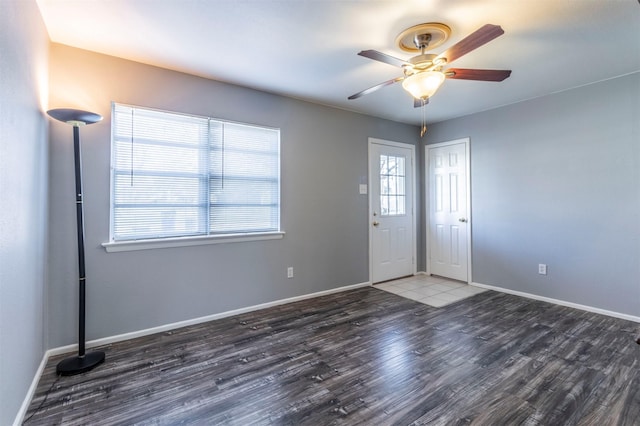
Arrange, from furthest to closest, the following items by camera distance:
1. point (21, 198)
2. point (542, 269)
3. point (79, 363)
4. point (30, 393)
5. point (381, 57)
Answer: point (542, 269)
point (79, 363)
point (381, 57)
point (30, 393)
point (21, 198)

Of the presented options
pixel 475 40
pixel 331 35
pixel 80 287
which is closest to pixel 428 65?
pixel 475 40

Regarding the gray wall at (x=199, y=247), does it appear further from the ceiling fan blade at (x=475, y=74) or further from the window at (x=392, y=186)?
the ceiling fan blade at (x=475, y=74)

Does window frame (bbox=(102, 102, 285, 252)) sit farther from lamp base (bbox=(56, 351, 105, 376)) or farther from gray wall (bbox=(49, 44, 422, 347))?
lamp base (bbox=(56, 351, 105, 376))

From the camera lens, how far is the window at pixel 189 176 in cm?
268

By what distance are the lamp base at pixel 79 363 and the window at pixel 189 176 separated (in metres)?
0.96

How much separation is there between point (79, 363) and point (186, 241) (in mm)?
1209

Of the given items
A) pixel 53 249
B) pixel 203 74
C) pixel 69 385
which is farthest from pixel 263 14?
pixel 69 385

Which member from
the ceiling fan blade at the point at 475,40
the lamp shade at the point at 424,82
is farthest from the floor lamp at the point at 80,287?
the ceiling fan blade at the point at 475,40

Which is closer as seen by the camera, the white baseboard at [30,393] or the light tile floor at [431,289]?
the white baseboard at [30,393]

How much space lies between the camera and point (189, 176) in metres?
2.97

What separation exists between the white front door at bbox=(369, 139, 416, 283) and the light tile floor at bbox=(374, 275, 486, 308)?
8.4 inches

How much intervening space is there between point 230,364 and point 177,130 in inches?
86.4

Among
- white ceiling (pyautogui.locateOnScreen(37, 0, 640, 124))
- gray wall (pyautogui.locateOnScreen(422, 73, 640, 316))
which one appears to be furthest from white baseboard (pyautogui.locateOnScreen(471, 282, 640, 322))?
white ceiling (pyautogui.locateOnScreen(37, 0, 640, 124))

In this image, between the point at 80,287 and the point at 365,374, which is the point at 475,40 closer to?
the point at 365,374
